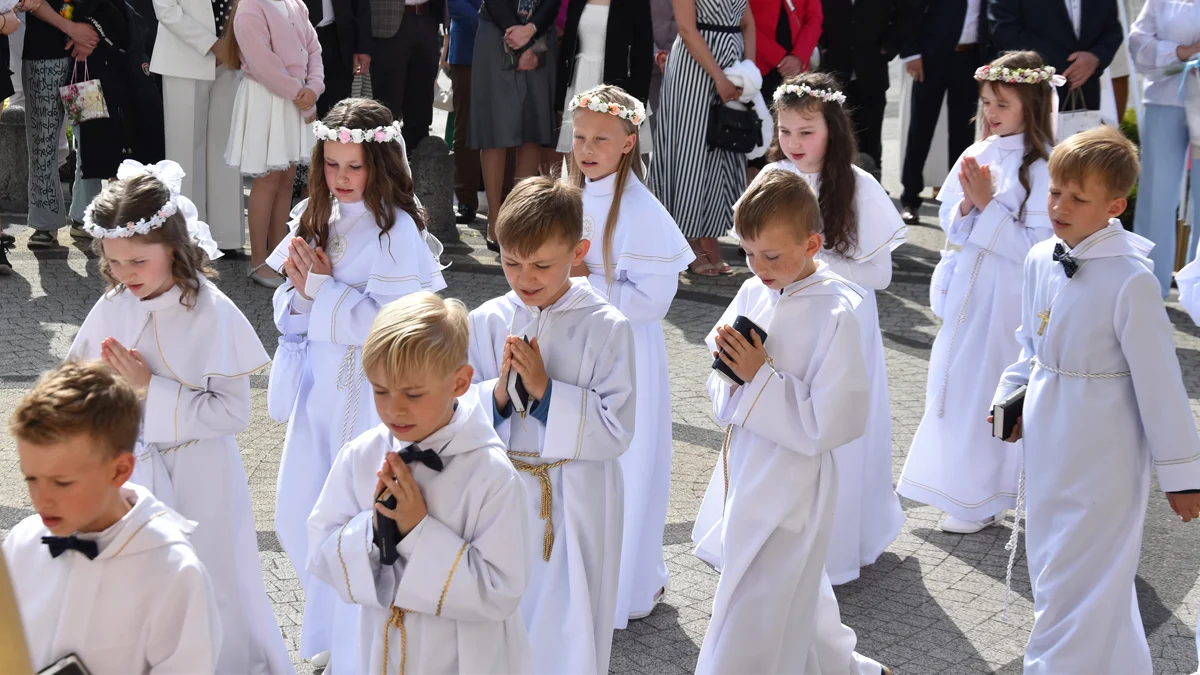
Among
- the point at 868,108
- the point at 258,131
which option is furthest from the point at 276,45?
the point at 868,108

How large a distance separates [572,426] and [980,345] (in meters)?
2.69

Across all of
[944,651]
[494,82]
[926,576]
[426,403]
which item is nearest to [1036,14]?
[494,82]

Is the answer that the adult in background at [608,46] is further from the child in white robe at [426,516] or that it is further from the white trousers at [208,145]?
the child in white robe at [426,516]

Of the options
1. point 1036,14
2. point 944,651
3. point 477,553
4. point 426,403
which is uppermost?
point 1036,14

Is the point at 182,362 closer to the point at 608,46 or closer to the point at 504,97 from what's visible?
the point at 504,97

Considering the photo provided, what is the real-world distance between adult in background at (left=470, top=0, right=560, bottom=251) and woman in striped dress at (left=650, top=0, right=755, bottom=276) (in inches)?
34.0

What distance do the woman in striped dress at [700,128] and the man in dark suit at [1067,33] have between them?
5.80 ft

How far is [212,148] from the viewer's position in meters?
9.41

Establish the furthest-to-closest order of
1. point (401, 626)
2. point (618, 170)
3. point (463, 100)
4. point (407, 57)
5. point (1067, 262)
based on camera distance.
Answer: point (463, 100), point (407, 57), point (618, 170), point (1067, 262), point (401, 626)

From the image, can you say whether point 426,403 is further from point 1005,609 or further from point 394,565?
point 1005,609

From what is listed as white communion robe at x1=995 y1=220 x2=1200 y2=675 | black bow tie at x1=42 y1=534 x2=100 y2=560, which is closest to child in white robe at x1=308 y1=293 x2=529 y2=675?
black bow tie at x1=42 y1=534 x2=100 y2=560

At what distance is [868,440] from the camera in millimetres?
5582

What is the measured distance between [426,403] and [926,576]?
3023mm

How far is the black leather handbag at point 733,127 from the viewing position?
9.44 meters
